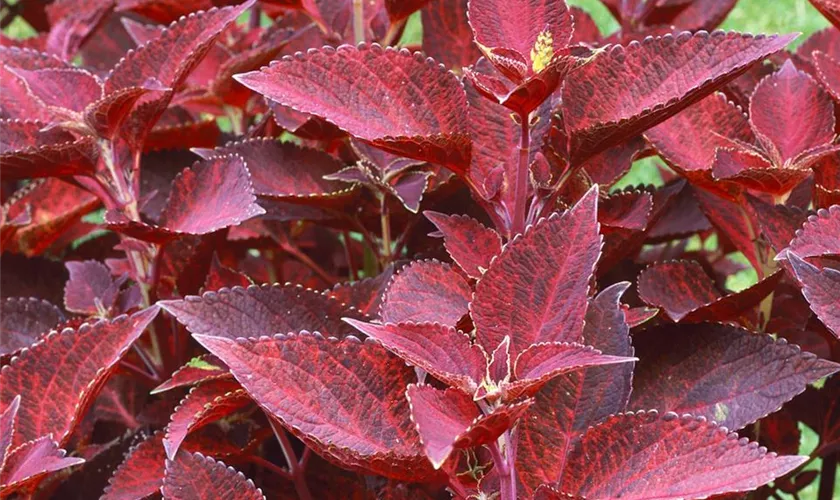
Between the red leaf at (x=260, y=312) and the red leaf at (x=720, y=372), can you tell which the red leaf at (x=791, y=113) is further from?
the red leaf at (x=260, y=312)

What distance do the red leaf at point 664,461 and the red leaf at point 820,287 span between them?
4.9 inches

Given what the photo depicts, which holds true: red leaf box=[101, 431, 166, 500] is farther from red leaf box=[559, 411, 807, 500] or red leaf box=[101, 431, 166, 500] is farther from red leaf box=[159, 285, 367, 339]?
red leaf box=[559, 411, 807, 500]

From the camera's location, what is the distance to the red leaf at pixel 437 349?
0.62 metres

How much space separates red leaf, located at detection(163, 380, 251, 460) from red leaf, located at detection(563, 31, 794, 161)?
31 centimetres

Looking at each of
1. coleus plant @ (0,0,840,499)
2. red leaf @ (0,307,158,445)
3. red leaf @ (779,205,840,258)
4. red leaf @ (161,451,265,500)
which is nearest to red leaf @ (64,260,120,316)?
coleus plant @ (0,0,840,499)

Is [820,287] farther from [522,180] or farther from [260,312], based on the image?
[260,312]

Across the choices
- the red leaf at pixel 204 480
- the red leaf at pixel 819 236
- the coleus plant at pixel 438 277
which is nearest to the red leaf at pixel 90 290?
the coleus plant at pixel 438 277

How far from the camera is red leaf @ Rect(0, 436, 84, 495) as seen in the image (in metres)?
0.69

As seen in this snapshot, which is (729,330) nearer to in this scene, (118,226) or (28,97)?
(118,226)

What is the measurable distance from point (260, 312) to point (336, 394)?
138 millimetres

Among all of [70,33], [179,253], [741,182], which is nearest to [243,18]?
[70,33]

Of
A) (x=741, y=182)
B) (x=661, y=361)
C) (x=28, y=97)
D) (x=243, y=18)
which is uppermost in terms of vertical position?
(x=28, y=97)

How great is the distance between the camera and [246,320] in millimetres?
772

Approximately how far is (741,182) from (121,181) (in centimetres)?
52
